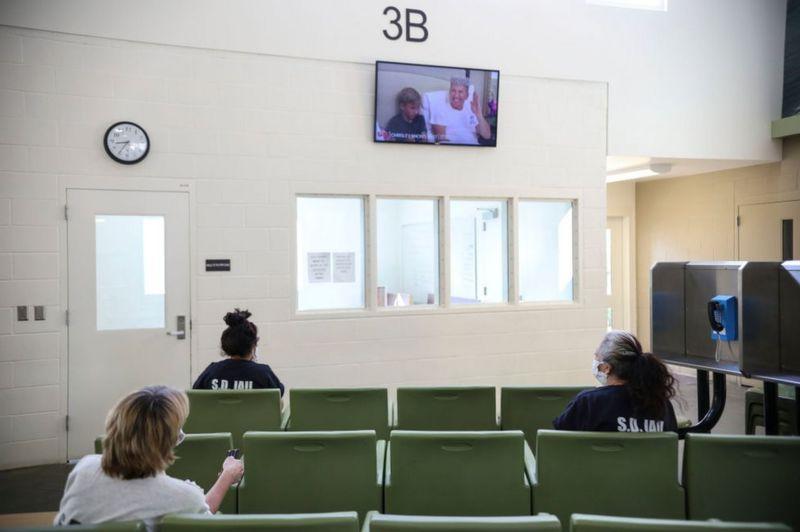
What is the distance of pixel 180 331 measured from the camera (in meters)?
5.18

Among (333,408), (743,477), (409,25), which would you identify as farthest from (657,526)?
(409,25)

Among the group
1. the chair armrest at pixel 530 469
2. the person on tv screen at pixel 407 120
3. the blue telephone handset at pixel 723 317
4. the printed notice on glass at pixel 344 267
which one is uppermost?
the person on tv screen at pixel 407 120

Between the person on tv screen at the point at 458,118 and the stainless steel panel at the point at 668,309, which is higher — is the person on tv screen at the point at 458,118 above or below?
above

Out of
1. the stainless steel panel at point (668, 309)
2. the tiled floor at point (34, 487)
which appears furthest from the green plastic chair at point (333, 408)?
the stainless steel panel at point (668, 309)

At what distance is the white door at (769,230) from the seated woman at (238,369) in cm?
594

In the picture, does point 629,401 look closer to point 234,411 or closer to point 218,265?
point 234,411

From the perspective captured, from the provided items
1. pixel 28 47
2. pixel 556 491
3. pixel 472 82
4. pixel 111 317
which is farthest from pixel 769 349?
pixel 28 47

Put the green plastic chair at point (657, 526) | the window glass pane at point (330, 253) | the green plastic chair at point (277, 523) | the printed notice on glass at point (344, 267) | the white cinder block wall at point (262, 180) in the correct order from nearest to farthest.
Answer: the green plastic chair at point (657, 526) < the green plastic chair at point (277, 523) < the white cinder block wall at point (262, 180) < the window glass pane at point (330, 253) < the printed notice on glass at point (344, 267)

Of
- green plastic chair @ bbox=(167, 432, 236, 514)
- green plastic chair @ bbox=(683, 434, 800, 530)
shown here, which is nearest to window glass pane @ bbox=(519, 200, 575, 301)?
green plastic chair @ bbox=(683, 434, 800, 530)

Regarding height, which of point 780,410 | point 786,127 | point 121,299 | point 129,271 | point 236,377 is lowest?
point 780,410

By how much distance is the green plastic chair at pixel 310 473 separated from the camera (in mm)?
2416

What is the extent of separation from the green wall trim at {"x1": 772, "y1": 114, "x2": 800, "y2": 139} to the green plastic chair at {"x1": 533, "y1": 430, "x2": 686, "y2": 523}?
5.62 metres

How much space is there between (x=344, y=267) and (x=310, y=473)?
A: 3450 millimetres

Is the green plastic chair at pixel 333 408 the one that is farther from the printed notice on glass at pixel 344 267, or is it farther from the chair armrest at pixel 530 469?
the printed notice on glass at pixel 344 267
